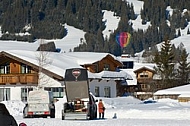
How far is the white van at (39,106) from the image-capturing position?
110 ft

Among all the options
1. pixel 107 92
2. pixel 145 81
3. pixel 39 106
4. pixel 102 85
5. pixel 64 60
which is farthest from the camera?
pixel 145 81

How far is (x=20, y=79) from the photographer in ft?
195

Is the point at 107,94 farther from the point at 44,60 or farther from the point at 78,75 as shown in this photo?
the point at 78,75

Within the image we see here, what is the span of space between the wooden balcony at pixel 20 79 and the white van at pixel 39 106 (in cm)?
2466

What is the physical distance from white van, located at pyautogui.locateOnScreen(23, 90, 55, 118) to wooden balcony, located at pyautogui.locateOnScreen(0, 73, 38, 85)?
24.7 m

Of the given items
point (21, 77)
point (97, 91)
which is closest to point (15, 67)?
point (21, 77)

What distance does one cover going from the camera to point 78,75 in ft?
111

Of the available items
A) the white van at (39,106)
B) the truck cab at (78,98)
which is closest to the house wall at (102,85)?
the truck cab at (78,98)

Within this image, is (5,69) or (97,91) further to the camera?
(97,91)

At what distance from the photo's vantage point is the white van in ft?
110

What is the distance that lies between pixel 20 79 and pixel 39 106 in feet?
85.4

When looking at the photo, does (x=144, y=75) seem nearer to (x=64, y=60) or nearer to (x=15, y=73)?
(x=64, y=60)

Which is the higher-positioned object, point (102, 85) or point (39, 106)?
point (102, 85)

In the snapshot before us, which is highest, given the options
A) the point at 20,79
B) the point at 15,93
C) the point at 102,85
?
the point at 20,79
